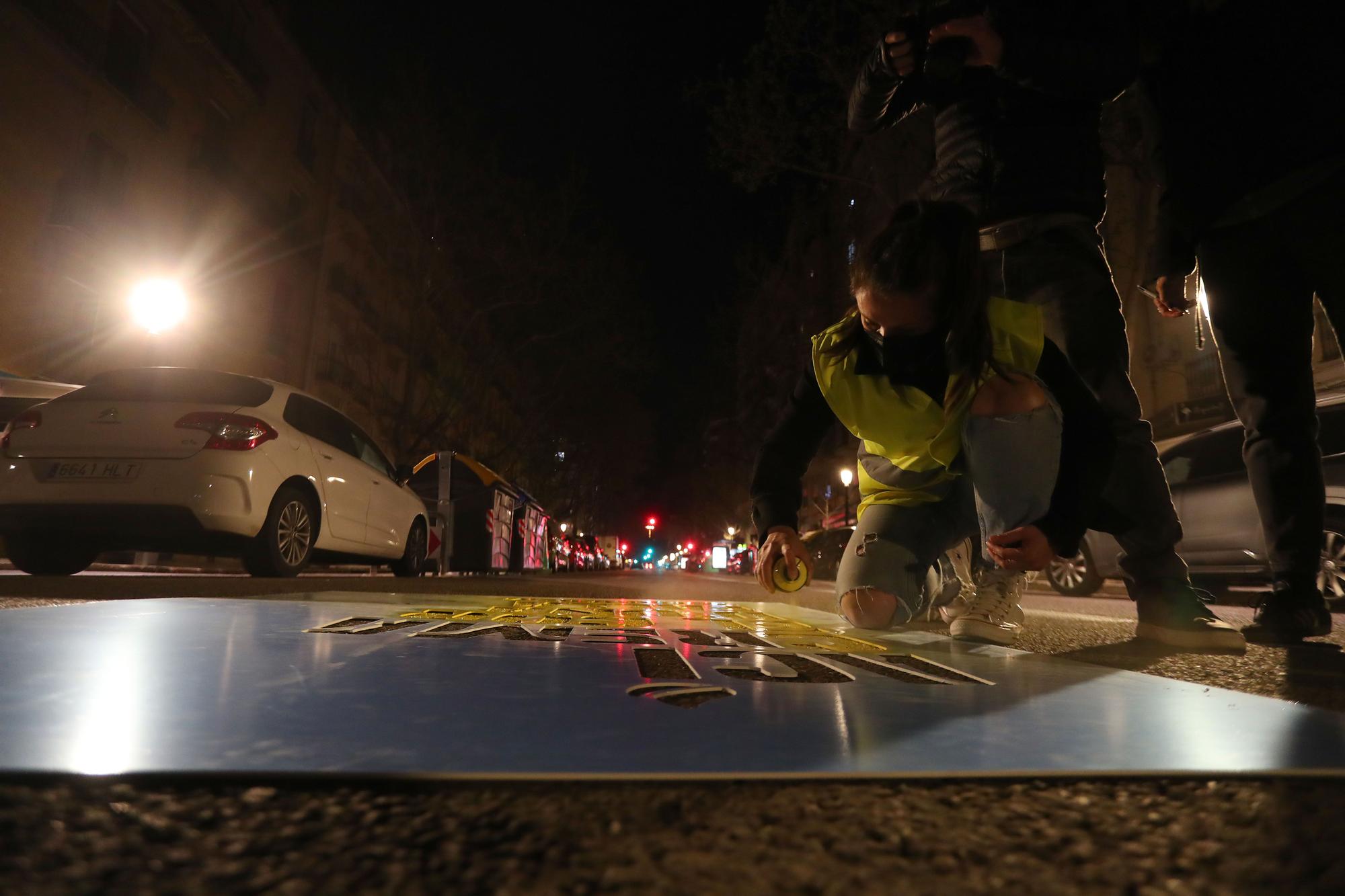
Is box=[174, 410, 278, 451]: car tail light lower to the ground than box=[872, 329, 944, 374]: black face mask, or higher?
higher

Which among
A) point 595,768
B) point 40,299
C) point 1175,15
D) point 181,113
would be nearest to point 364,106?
point 181,113

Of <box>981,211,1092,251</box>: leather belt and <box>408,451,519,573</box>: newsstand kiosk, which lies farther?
<box>408,451,519,573</box>: newsstand kiosk

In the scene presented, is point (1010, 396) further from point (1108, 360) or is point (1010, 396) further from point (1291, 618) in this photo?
point (1291, 618)

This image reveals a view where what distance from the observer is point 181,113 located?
17.2 meters

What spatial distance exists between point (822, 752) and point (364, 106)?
22984 mm

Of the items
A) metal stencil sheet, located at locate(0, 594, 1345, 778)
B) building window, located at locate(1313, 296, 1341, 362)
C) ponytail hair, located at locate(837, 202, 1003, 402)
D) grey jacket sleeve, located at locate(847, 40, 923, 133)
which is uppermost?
building window, located at locate(1313, 296, 1341, 362)

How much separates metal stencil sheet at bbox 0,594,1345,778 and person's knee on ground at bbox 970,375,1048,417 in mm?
581

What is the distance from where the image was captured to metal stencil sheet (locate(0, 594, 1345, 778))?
2.77 ft

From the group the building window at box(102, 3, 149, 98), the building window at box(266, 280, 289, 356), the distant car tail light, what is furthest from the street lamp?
the distant car tail light

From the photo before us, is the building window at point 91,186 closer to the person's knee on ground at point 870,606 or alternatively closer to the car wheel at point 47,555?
the car wheel at point 47,555

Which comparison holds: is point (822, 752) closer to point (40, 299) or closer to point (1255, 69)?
point (1255, 69)

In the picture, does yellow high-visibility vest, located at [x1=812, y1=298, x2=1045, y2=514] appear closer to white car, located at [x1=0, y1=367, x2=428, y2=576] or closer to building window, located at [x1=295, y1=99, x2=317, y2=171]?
white car, located at [x1=0, y1=367, x2=428, y2=576]

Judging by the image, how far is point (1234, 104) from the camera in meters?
2.38

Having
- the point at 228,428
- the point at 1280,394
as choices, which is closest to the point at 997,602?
the point at 1280,394
